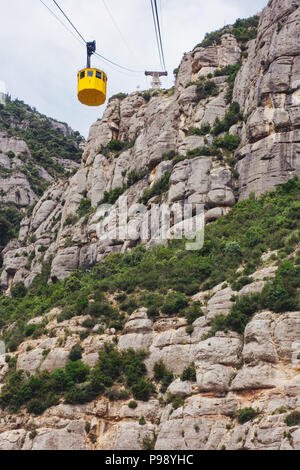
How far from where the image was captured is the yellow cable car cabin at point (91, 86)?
41.4 m

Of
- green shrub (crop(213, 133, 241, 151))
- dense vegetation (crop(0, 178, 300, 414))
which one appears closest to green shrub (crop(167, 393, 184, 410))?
dense vegetation (crop(0, 178, 300, 414))

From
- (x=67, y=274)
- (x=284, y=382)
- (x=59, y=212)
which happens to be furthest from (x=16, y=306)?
(x=284, y=382)

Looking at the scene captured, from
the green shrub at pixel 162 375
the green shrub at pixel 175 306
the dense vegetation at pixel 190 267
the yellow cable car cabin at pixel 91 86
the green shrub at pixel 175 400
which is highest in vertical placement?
the yellow cable car cabin at pixel 91 86

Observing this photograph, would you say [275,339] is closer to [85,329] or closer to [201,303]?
[201,303]

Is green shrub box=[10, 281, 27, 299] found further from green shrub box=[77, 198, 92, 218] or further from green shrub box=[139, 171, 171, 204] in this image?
green shrub box=[139, 171, 171, 204]

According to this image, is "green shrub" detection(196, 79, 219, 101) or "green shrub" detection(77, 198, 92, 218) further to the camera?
"green shrub" detection(77, 198, 92, 218)

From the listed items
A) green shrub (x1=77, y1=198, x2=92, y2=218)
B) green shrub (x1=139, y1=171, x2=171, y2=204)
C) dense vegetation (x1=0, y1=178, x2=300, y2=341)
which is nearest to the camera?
dense vegetation (x1=0, y1=178, x2=300, y2=341)

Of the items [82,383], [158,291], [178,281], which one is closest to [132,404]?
[82,383]

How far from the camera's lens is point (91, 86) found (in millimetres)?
41344

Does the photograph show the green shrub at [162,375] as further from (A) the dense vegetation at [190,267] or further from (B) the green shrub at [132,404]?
(A) the dense vegetation at [190,267]

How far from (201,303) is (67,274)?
21837 millimetres

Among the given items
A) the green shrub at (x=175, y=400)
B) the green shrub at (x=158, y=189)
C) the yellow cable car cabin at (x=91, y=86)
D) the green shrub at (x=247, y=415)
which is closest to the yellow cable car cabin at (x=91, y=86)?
the yellow cable car cabin at (x=91, y=86)

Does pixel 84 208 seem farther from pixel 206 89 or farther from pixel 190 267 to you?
pixel 190 267

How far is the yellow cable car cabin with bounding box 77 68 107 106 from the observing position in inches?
1631
